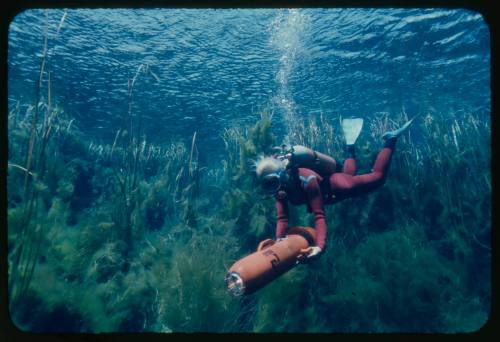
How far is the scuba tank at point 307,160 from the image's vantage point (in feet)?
15.5

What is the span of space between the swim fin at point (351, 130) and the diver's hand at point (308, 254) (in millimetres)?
3033

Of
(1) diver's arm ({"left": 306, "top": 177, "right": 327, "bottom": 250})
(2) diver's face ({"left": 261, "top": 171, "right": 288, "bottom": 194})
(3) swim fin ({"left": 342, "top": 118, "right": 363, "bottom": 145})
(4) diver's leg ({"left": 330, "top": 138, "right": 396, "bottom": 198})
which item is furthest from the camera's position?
(3) swim fin ({"left": 342, "top": 118, "right": 363, "bottom": 145})

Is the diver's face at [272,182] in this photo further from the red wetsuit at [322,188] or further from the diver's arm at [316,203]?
the diver's arm at [316,203]

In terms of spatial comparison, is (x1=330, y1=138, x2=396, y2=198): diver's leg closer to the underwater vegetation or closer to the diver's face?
the underwater vegetation

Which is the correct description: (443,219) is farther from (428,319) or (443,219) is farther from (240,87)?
(240,87)

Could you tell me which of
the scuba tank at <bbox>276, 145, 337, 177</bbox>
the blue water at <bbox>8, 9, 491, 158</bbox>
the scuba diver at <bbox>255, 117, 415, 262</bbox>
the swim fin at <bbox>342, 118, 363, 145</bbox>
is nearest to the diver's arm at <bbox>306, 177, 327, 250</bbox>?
the scuba diver at <bbox>255, 117, 415, 262</bbox>

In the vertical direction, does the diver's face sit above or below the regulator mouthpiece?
above

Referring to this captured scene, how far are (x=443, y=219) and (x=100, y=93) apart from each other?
18.1 m

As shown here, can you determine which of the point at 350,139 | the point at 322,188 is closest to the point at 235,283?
the point at 322,188

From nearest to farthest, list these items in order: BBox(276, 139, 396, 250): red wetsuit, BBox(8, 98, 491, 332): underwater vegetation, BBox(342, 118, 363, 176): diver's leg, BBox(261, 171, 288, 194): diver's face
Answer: BBox(261, 171, 288, 194): diver's face < BBox(276, 139, 396, 250): red wetsuit < BBox(8, 98, 491, 332): underwater vegetation < BBox(342, 118, 363, 176): diver's leg

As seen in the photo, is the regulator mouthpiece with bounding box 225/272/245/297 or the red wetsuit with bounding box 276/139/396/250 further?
the red wetsuit with bounding box 276/139/396/250

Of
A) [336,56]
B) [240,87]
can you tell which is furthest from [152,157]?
[336,56]

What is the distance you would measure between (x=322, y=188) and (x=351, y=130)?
1901mm

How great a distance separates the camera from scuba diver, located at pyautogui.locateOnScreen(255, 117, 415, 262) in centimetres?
440
